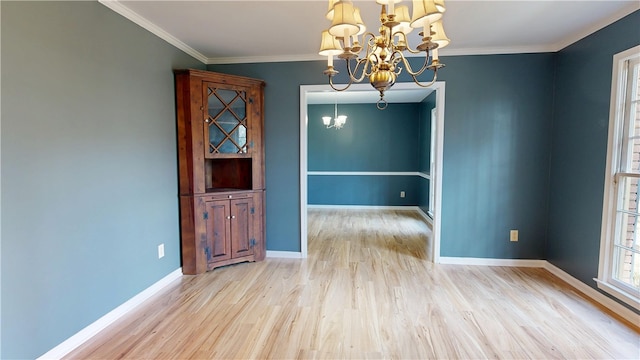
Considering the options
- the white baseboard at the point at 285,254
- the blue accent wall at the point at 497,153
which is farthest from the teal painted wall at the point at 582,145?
the white baseboard at the point at 285,254

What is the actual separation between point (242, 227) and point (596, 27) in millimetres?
3856

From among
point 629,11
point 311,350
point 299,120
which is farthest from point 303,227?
point 629,11

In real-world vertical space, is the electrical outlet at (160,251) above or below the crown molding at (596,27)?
below

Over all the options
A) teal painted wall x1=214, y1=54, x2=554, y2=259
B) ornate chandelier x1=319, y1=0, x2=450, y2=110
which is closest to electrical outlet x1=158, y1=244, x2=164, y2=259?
teal painted wall x1=214, y1=54, x2=554, y2=259

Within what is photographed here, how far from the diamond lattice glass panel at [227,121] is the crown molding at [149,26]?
0.52 m

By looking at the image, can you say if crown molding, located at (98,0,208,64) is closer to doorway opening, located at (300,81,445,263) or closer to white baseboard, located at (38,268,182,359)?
doorway opening, located at (300,81,445,263)

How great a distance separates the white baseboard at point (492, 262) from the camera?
3.49m

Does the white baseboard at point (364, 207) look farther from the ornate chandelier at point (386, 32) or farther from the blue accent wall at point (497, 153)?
the ornate chandelier at point (386, 32)

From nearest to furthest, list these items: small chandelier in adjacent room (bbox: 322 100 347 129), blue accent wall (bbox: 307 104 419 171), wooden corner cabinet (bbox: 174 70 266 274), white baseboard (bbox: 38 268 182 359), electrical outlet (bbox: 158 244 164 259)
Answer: white baseboard (bbox: 38 268 182 359) < electrical outlet (bbox: 158 244 164 259) < wooden corner cabinet (bbox: 174 70 266 274) < small chandelier in adjacent room (bbox: 322 100 347 129) < blue accent wall (bbox: 307 104 419 171)

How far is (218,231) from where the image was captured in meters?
3.38

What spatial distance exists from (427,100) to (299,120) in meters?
3.58

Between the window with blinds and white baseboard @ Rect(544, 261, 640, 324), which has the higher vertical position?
the window with blinds

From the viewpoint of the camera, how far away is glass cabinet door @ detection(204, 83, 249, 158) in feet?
10.7

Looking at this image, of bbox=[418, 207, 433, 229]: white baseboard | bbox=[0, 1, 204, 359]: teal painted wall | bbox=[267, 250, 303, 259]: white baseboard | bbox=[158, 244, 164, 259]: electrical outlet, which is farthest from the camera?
bbox=[418, 207, 433, 229]: white baseboard
